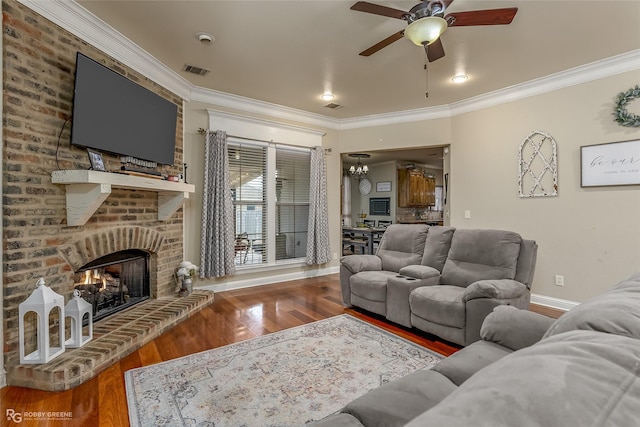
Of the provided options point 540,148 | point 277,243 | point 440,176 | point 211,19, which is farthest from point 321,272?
point 440,176

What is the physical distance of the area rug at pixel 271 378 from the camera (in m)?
1.81

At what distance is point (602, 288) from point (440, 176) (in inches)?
296

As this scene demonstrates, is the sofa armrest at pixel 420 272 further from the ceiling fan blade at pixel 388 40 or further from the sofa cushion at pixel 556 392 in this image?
the sofa cushion at pixel 556 392

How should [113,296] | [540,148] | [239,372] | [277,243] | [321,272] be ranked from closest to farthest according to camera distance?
[239,372], [113,296], [540,148], [277,243], [321,272]

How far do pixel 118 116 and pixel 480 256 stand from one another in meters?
3.65

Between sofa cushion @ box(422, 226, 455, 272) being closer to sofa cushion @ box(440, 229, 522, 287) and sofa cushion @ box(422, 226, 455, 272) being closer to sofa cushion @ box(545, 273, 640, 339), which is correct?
sofa cushion @ box(440, 229, 522, 287)

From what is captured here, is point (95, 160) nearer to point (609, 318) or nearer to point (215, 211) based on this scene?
point (215, 211)

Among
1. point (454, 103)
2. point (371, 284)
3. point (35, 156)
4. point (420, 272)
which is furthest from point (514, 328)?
point (454, 103)

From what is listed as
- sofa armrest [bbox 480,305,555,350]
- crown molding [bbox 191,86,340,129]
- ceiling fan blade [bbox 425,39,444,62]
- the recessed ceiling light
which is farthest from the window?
sofa armrest [bbox 480,305,555,350]

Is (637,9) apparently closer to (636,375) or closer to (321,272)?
(636,375)

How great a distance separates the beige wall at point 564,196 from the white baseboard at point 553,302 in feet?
0.20

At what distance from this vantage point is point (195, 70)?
360cm

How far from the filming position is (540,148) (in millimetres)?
3896

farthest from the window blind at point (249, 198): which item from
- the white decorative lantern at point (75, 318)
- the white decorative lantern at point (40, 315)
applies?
the white decorative lantern at point (40, 315)
